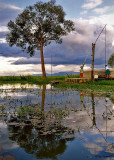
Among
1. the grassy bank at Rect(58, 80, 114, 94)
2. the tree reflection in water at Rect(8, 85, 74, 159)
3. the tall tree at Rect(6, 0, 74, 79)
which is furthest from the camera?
the tall tree at Rect(6, 0, 74, 79)

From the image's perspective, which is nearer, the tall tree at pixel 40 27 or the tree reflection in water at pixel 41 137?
the tree reflection in water at pixel 41 137

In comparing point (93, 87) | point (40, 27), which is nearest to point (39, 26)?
point (40, 27)

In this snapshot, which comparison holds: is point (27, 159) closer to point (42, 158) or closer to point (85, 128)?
point (42, 158)

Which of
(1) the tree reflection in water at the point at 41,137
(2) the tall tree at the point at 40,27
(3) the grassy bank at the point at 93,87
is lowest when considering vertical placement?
(1) the tree reflection in water at the point at 41,137

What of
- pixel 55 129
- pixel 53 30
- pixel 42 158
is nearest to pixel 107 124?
pixel 55 129

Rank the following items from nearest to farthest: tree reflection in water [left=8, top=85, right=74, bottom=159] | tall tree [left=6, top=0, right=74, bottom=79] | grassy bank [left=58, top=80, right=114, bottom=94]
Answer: tree reflection in water [left=8, top=85, right=74, bottom=159] → grassy bank [left=58, top=80, right=114, bottom=94] → tall tree [left=6, top=0, right=74, bottom=79]

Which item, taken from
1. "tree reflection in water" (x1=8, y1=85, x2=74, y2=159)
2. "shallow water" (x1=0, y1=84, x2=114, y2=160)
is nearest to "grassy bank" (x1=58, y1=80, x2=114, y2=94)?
"shallow water" (x1=0, y1=84, x2=114, y2=160)

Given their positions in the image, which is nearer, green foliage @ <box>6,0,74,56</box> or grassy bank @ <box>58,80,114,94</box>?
grassy bank @ <box>58,80,114,94</box>

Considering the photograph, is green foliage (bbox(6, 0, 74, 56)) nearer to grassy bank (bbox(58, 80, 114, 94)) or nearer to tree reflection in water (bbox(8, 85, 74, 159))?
grassy bank (bbox(58, 80, 114, 94))

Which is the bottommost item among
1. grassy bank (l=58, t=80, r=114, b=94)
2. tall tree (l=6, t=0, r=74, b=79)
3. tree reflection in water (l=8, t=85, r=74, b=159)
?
tree reflection in water (l=8, t=85, r=74, b=159)

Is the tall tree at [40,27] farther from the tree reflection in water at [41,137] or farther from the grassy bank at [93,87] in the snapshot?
the tree reflection in water at [41,137]

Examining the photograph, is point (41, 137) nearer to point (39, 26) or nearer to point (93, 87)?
point (93, 87)

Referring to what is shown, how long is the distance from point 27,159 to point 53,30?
35.6 meters

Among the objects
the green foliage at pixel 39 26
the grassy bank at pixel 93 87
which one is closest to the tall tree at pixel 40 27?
the green foliage at pixel 39 26
